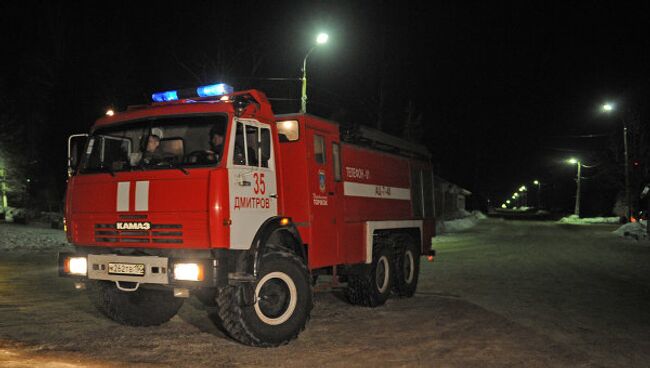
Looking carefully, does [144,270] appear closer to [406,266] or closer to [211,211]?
[211,211]

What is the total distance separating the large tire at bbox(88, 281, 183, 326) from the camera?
801cm

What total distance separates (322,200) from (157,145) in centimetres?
255

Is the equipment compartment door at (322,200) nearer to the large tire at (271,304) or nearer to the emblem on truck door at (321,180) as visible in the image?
the emblem on truck door at (321,180)

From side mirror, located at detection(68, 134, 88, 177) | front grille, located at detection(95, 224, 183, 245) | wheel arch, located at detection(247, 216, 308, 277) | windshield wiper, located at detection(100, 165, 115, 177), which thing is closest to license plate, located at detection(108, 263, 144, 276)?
front grille, located at detection(95, 224, 183, 245)

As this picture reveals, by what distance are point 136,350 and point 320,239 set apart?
117 inches

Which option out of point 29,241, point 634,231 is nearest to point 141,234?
point 29,241

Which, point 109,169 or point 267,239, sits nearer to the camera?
point 267,239

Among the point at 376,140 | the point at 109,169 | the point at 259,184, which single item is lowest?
the point at 259,184

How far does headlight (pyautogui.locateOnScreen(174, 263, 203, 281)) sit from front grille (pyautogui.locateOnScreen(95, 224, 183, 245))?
0.32 meters

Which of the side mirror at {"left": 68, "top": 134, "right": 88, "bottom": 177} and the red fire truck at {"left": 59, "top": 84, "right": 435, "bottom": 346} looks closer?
the red fire truck at {"left": 59, "top": 84, "right": 435, "bottom": 346}

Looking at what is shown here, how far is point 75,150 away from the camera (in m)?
7.68

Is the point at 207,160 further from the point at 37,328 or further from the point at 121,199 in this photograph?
the point at 37,328

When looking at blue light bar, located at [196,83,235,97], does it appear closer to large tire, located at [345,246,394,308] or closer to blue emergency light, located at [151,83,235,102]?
blue emergency light, located at [151,83,235,102]

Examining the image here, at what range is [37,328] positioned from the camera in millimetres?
7875
